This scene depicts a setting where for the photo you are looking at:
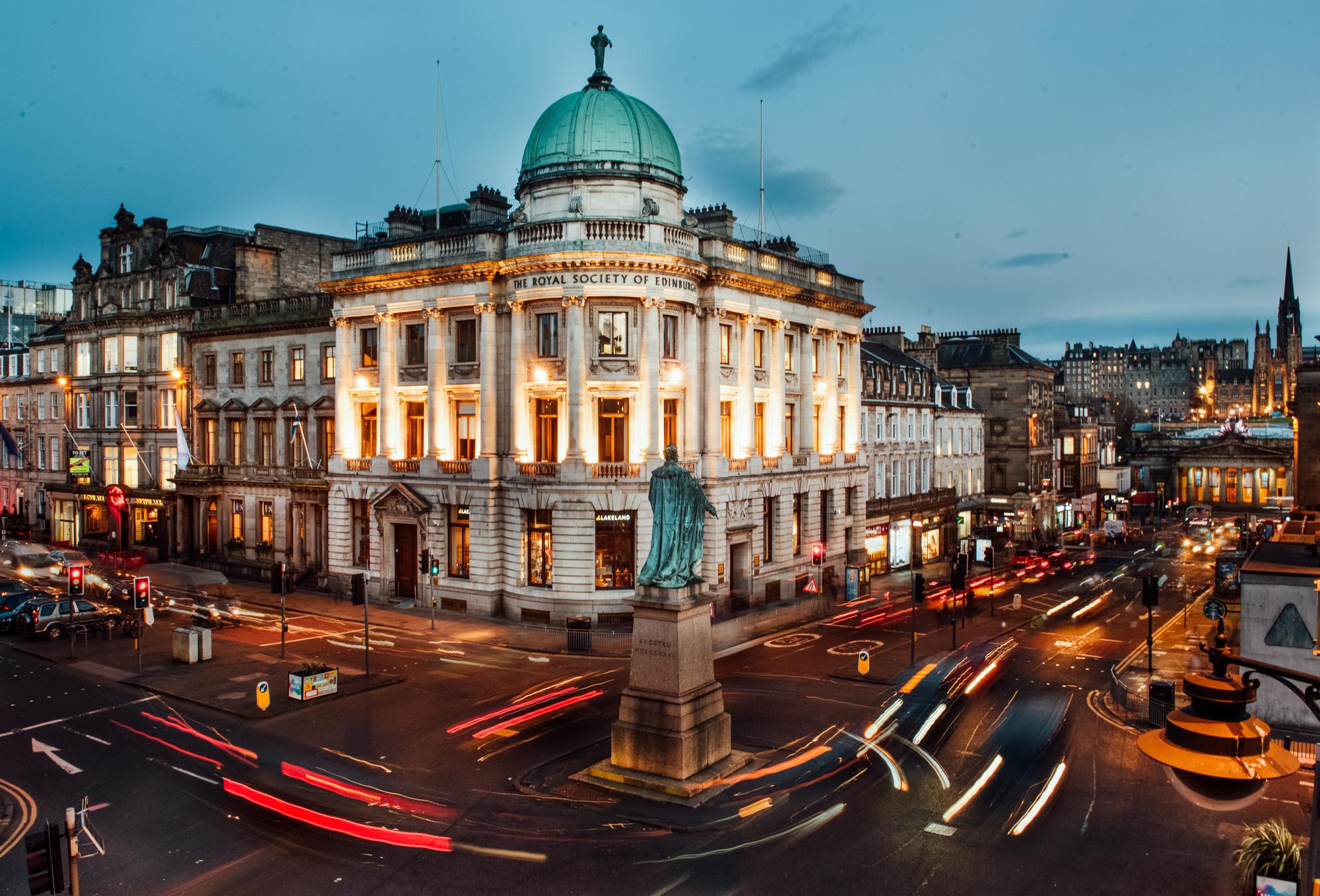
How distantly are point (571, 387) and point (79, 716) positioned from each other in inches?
777

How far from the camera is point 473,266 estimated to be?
128ft

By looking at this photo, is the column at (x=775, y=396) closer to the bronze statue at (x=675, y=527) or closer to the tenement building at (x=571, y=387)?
the tenement building at (x=571, y=387)

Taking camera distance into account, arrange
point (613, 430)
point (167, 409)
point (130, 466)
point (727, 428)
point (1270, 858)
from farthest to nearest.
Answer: point (130, 466), point (167, 409), point (727, 428), point (613, 430), point (1270, 858)

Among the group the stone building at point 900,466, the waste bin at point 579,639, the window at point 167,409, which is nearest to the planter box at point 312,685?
the waste bin at point 579,639

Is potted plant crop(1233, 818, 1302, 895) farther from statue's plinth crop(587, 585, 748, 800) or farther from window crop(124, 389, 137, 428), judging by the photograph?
window crop(124, 389, 137, 428)

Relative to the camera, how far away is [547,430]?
38469 mm

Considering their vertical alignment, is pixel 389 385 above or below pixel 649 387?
above

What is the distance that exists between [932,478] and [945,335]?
2324cm

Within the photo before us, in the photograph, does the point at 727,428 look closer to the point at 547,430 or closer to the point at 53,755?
the point at 547,430

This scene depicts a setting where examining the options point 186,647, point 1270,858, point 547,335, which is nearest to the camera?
point 1270,858

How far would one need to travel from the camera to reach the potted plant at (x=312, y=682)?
1009 inches

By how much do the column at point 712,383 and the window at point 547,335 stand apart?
6.69m

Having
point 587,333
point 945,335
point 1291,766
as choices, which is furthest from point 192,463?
point 945,335

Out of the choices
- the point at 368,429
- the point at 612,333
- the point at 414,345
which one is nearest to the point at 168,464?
the point at 368,429
